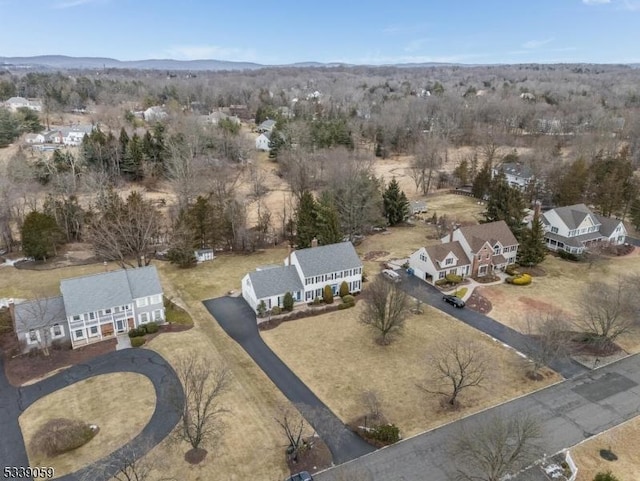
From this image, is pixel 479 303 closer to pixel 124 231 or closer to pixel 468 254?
pixel 468 254

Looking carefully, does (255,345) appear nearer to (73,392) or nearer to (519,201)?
(73,392)

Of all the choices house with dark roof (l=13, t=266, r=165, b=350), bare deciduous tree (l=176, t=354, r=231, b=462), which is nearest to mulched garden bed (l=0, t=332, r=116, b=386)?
house with dark roof (l=13, t=266, r=165, b=350)

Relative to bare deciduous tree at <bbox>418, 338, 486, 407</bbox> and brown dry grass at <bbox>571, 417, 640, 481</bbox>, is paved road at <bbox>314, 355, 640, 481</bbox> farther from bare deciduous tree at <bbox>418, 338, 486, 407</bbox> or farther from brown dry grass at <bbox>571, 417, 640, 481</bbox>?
bare deciduous tree at <bbox>418, 338, 486, 407</bbox>

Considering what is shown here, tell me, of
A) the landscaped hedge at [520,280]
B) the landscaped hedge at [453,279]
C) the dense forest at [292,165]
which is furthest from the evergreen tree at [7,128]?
the landscaped hedge at [520,280]

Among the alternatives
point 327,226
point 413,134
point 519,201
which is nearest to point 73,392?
point 327,226

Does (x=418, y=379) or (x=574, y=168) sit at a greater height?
(x=574, y=168)

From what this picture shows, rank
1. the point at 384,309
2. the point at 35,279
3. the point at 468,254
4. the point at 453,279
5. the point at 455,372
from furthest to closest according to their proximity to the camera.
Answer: the point at 468,254, the point at 35,279, the point at 453,279, the point at 384,309, the point at 455,372

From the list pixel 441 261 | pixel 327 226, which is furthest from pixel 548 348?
pixel 327 226
